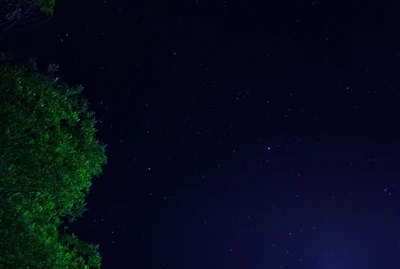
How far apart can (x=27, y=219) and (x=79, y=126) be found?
193 cm

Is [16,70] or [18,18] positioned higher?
[18,18]

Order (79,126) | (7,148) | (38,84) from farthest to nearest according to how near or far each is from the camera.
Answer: (79,126) → (38,84) → (7,148)

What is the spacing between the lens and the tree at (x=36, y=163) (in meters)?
7.03

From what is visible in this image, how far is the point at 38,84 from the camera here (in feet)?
24.5

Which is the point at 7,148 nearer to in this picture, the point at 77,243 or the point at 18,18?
the point at 18,18

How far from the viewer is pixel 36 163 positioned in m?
7.29

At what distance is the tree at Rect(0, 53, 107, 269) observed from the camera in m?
7.03

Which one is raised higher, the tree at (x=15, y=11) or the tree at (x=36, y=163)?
the tree at (x=15, y=11)

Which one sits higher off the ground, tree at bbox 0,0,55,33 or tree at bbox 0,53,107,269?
tree at bbox 0,0,55,33

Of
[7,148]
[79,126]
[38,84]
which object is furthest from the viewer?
[79,126]

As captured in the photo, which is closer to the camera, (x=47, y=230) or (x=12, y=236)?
(x=12, y=236)

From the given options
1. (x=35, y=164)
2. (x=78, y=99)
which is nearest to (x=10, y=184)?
(x=35, y=164)

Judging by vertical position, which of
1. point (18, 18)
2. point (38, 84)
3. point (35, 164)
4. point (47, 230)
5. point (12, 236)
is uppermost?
point (18, 18)

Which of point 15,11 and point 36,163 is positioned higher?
point 15,11
